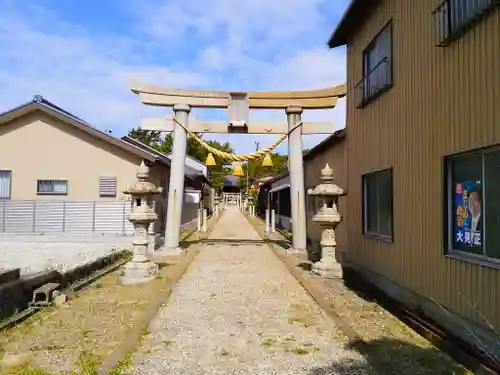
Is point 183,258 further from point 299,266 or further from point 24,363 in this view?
point 24,363

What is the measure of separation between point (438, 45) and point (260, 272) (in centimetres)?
669

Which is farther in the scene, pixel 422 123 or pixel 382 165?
pixel 382 165

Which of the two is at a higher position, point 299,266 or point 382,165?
point 382,165

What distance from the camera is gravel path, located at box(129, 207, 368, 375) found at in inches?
185

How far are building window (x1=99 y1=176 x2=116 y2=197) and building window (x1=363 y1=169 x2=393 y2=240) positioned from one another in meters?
10.5

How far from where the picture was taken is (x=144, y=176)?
34.7 ft

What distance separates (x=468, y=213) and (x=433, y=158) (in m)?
1.05

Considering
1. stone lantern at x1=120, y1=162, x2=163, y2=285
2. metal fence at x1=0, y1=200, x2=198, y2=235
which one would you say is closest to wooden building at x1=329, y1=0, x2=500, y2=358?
stone lantern at x1=120, y1=162, x2=163, y2=285

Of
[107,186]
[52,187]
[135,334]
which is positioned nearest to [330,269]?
[135,334]

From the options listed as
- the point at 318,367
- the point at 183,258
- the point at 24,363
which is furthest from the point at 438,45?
the point at 183,258

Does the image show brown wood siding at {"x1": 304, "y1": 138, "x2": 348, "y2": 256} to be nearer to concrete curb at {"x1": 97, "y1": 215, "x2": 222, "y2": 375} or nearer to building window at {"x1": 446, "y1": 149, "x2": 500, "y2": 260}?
concrete curb at {"x1": 97, "y1": 215, "x2": 222, "y2": 375}

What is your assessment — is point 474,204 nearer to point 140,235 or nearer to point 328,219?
point 328,219

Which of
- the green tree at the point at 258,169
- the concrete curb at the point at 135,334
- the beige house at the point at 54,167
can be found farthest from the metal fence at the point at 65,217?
the green tree at the point at 258,169

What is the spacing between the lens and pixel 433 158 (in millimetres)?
6363
